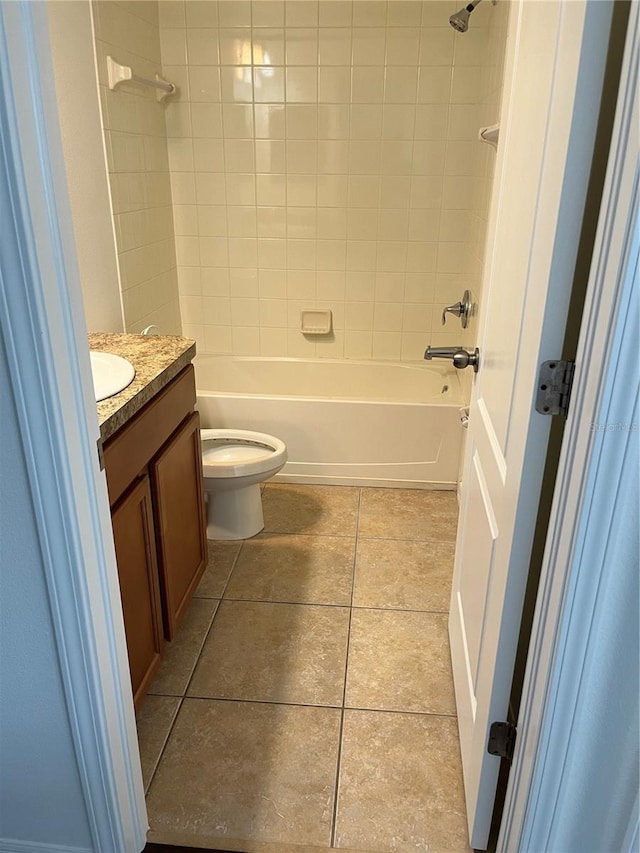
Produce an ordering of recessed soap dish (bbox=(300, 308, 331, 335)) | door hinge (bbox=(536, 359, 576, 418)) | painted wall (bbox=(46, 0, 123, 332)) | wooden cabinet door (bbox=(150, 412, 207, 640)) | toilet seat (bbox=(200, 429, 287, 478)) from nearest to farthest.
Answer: door hinge (bbox=(536, 359, 576, 418)) < wooden cabinet door (bbox=(150, 412, 207, 640)) < painted wall (bbox=(46, 0, 123, 332)) < toilet seat (bbox=(200, 429, 287, 478)) < recessed soap dish (bbox=(300, 308, 331, 335))

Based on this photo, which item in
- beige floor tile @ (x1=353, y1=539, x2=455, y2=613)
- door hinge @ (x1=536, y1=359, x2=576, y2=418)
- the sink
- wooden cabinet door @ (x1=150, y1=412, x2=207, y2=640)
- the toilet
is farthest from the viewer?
the toilet

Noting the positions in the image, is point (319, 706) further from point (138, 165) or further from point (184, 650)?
point (138, 165)

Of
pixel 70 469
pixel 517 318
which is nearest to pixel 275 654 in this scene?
pixel 70 469

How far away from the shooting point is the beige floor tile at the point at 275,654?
1845 mm

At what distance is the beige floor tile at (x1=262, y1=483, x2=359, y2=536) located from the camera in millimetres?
2711

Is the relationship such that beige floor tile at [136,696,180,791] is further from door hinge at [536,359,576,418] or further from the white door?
door hinge at [536,359,576,418]

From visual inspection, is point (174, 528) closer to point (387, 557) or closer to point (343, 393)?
point (387, 557)

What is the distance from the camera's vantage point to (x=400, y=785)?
1.55 metres

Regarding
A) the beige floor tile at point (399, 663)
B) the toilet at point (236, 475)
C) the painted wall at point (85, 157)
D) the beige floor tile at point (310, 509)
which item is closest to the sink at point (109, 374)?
the painted wall at point (85, 157)

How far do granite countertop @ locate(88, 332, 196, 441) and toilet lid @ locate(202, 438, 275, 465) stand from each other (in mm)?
755

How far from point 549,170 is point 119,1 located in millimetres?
2309

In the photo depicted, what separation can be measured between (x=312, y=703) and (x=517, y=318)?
1213mm

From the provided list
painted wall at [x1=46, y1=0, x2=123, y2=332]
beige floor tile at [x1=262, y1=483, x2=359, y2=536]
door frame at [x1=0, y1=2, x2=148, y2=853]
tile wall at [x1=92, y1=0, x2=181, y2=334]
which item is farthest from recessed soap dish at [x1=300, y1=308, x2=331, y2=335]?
door frame at [x1=0, y1=2, x2=148, y2=853]

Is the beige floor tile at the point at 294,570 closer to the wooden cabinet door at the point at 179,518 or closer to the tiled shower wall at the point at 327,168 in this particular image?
the wooden cabinet door at the point at 179,518
